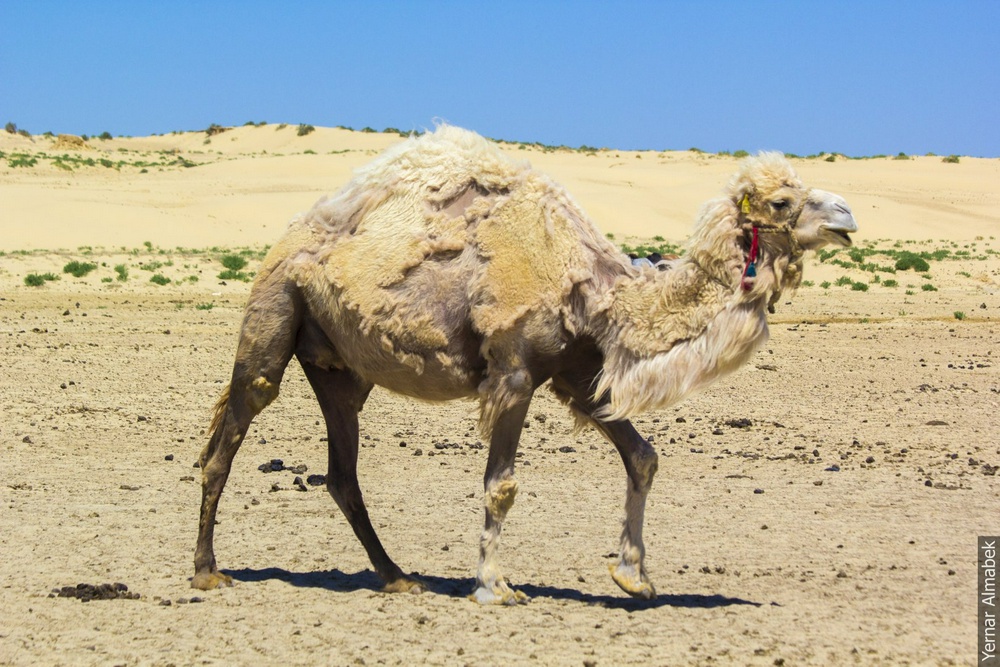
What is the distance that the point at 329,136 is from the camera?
8212cm

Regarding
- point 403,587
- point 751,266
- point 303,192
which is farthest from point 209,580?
point 303,192

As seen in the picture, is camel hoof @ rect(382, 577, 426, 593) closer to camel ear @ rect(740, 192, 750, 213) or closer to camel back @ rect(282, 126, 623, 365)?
camel back @ rect(282, 126, 623, 365)

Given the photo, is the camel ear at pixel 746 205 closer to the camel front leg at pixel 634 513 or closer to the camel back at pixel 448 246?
the camel back at pixel 448 246

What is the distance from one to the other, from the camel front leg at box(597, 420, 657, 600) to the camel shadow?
108 mm

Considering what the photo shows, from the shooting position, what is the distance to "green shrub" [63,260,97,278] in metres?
25.3

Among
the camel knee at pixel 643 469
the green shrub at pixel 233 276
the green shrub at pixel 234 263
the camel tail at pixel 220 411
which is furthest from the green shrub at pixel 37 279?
the camel knee at pixel 643 469

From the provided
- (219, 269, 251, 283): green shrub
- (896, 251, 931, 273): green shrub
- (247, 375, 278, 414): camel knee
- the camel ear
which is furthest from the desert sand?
(896, 251, 931, 273): green shrub

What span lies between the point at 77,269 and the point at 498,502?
2099 cm

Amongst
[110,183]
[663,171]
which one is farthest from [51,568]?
[663,171]

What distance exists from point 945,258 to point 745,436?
21.7 m

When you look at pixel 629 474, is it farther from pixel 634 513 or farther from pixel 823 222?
pixel 823 222

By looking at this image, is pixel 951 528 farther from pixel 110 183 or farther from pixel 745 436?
pixel 110 183

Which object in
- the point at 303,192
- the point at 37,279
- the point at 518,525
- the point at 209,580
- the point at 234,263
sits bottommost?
the point at 209,580

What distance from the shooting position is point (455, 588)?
22.5ft
